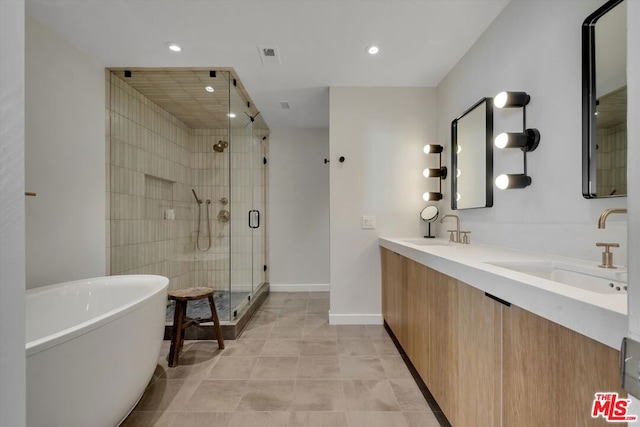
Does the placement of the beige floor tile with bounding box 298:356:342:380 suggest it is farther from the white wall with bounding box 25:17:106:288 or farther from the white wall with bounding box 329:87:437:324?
the white wall with bounding box 25:17:106:288

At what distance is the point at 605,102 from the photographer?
1.17 meters

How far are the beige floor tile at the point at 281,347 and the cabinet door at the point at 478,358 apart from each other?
54.4 inches

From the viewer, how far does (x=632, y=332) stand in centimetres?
37

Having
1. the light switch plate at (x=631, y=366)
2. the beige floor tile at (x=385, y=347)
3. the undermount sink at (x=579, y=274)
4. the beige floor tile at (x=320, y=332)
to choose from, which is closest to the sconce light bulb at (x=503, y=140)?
the undermount sink at (x=579, y=274)

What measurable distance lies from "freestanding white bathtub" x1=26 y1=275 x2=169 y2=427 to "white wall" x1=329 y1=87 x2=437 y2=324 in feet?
5.67

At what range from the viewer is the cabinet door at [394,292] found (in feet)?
7.13

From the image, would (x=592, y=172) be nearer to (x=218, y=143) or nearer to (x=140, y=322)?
(x=140, y=322)

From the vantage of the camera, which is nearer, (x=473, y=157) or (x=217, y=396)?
(x=217, y=396)

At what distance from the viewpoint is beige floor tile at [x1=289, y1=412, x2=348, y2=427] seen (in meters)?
1.50

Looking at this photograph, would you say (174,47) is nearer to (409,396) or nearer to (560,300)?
(560,300)

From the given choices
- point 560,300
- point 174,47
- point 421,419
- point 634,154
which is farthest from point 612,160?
point 174,47

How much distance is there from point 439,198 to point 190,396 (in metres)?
2.57

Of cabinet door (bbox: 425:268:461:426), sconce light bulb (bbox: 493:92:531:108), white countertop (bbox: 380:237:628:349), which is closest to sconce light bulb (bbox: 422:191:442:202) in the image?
sconce light bulb (bbox: 493:92:531:108)

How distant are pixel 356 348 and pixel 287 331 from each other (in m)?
0.72
